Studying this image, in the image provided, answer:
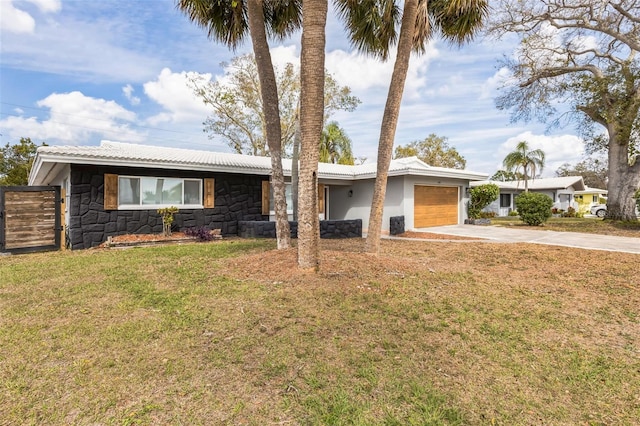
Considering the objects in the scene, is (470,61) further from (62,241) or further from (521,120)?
(62,241)

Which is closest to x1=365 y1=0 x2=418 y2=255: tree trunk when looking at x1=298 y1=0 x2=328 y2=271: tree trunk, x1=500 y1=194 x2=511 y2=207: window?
x1=298 y1=0 x2=328 y2=271: tree trunk

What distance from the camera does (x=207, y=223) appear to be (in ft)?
41.0

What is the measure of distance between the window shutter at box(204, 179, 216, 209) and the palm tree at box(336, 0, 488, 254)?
23.7 feet

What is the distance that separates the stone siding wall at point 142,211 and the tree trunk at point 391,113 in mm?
7430

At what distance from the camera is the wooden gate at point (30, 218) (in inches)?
391

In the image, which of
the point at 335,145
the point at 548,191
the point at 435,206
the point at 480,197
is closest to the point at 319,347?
the point at 435,206

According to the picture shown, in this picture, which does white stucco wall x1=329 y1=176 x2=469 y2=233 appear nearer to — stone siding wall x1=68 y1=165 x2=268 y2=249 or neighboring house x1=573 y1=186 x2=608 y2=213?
stone siding wall x1=68 y1=165 x2=268 y2=249

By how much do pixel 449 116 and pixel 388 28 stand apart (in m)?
9.79

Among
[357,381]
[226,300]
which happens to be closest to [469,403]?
[357,381]

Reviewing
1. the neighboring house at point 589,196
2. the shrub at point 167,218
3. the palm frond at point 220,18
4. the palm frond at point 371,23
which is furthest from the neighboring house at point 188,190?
the neighboring house at point 589,196

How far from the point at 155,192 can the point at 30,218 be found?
11.9ft

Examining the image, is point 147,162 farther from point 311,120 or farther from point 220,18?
point 311,120

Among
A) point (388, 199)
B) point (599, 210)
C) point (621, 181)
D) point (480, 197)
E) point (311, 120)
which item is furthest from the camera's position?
point (599, 210)

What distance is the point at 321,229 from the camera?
12.1 meters
